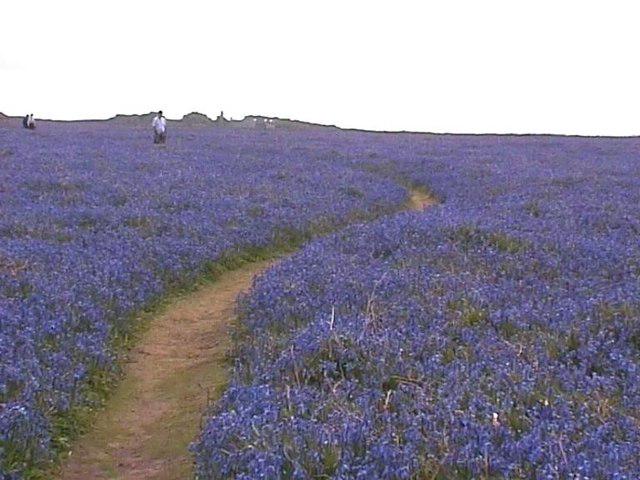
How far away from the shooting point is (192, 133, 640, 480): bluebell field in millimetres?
4320

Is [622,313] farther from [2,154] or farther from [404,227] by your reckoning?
[2,154]

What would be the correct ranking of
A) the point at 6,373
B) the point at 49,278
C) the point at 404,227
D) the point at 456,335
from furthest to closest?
the point at 404,227
the point at 49,278
the point at 456,335
the point at 6,373

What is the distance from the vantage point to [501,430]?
4.55 metres

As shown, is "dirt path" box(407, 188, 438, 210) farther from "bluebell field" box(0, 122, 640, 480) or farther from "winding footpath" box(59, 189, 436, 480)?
"winding footpath" box(59, 189, 436, 480)

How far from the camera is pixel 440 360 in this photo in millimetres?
5863

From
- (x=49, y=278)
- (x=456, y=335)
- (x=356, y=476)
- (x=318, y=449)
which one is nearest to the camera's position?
(x=356, y=476)

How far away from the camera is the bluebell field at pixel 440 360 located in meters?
4.32

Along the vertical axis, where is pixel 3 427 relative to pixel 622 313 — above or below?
below

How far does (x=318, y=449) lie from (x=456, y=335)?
2.40 metres

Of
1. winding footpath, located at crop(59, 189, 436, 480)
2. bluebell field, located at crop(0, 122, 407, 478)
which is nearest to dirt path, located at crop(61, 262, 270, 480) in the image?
winding footpath, located at crop(59, 189, 436, 480)

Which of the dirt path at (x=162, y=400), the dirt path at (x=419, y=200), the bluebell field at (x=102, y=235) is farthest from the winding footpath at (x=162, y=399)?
the dirt path at (x=419, y=200)

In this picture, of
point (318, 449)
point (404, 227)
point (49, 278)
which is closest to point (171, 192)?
point (404, 227)

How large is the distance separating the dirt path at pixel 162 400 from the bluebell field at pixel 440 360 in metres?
0.39

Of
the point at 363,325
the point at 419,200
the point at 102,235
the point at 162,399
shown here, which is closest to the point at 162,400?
the point at 162,399
